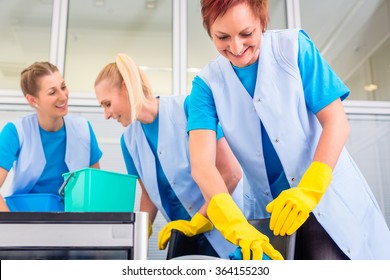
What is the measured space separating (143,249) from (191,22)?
203 centimetres

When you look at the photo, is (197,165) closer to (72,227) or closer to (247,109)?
(247,109)

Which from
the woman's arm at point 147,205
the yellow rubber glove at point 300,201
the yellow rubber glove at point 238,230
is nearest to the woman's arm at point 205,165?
the yellow rubber glove at point 238,230

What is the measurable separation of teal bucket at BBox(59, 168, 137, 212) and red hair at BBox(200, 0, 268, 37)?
53 centimetres

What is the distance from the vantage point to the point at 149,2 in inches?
112

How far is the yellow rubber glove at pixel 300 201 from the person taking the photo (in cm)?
113

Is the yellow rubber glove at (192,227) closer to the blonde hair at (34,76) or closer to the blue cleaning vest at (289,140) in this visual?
the blue cleaning vest at (289,140)

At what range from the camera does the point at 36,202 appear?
5.18ft

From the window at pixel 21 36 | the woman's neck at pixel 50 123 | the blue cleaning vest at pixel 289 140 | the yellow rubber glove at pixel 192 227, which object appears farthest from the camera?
the window at pixel 21 36

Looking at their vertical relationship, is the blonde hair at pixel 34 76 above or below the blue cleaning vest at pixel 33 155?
above

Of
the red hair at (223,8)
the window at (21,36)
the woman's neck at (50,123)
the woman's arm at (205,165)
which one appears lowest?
the woman's arm at (205,165)

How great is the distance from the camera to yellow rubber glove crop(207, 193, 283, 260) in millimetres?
1104

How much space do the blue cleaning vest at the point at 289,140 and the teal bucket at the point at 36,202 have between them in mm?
669

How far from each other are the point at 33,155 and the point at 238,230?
1089 millimetres

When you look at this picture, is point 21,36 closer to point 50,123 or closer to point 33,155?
point 50,123
